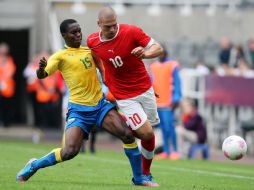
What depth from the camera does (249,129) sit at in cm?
2344

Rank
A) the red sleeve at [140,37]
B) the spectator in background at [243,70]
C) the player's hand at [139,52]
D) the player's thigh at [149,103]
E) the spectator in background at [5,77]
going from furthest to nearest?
the spectator in background at [5,77]
the spectator in background at [243,70]
the player's thigh at [149,103]
the red sleeve at [140,37]
the player's hand at [139,52]

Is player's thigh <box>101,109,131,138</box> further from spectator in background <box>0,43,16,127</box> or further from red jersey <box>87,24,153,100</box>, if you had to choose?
spectator in background <box>0,43,16,127</box>

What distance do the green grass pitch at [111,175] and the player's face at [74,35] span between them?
1887mm

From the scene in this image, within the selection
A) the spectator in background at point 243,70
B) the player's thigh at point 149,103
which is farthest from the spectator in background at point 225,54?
the player's thigh at point 149,103

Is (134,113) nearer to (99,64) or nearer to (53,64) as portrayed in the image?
(99,64)

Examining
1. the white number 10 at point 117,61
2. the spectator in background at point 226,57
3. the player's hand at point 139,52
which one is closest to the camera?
the player's hand at point 139,52

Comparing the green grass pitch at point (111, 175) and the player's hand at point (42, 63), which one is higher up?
the player's hand at point (42, 63)

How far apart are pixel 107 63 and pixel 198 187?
6.79 ft

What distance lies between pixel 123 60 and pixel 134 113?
734 millimetres

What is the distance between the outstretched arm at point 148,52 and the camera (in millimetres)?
12125

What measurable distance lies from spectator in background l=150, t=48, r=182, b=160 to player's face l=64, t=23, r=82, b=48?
26.5 ft

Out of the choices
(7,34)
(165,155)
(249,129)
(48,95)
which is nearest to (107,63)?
(165,155)

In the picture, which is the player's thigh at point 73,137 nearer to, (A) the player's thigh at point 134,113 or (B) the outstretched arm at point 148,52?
(A) the player's thigh at point 134,113

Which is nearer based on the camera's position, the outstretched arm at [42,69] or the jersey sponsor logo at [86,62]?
the outstretched arm at [42,69]
